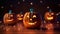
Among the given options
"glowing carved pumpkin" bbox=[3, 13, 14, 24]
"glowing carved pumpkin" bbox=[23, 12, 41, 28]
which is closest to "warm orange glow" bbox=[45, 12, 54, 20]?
"glowing carved pumpkin" bbox=[23, 12, 41, 28]

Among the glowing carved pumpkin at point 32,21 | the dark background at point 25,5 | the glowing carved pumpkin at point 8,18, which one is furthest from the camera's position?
the dark background at point 25,5

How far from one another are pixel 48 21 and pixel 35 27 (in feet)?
0.80

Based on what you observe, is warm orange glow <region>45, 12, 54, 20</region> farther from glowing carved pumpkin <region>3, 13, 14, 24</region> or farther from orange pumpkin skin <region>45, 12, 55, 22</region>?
glowing carved pumpkin <region>3, 13, 14, 24</region>

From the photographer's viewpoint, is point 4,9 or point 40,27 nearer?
point 40,27

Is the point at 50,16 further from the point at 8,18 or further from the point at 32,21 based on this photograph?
the point at 8,18

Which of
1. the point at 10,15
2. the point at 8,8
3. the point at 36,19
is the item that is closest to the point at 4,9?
the point at 8,8

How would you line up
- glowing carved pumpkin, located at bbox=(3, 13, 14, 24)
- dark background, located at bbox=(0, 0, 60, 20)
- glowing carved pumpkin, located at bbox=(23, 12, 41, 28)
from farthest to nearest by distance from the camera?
1. dark background, located at bbox=(0, 0, 60, 20)
2. glowing carved pumpkin, located at bbox=(3, 13, 14, 24)
3. glowing carved pumpkin, located at bbox=(23, 12, 41, 28)

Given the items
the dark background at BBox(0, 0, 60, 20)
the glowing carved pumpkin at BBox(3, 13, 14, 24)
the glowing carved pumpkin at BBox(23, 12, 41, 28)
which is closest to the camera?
the glowing carved pumpkin at BBox(23, 12, 41, 28)

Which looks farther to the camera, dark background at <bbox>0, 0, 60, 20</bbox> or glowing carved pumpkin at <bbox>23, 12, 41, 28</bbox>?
dark background at <bbox>0, 0, 60, 20</bbox>

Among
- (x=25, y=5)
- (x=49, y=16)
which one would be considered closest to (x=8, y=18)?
(x=25, y=5)

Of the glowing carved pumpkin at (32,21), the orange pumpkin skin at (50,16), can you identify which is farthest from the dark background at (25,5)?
the glowing carved pumpkin at (32,21)

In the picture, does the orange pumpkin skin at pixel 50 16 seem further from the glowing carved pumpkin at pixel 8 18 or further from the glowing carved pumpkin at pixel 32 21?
the glowing carved pumpkin at pixel 8 18

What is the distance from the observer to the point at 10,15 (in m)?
1.80

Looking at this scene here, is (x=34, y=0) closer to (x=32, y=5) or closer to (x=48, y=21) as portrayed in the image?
(x=32, y=5)
